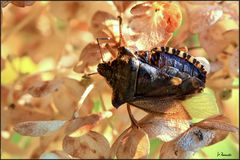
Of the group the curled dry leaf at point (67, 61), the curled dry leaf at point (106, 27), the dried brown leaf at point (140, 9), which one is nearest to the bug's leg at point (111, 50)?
the curled dry leaf at point (106, 27)

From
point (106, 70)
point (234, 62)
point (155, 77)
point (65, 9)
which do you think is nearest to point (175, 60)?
point (155, 77)

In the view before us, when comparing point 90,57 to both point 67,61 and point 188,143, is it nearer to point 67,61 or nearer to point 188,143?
point 188,143

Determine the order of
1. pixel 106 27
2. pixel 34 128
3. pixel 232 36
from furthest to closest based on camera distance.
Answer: pixel 232 36, pixel 106 27, pixel 34 128

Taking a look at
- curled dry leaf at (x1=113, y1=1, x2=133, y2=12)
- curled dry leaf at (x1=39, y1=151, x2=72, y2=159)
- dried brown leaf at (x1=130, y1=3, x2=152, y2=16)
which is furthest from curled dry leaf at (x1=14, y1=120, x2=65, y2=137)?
curled dry leaf at (x1=113, y1=1, x2=133, y2=12)

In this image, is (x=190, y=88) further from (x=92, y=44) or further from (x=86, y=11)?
(x=86, y=11)

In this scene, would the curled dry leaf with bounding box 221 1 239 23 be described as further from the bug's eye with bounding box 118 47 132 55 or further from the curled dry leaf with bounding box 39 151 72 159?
the curled dry leaf with bounding box 39 151 72 159

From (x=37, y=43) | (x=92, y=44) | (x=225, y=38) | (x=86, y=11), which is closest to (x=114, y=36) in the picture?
(x=92, y=44)
